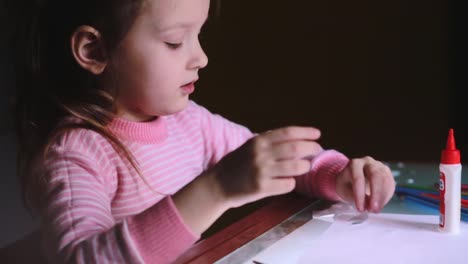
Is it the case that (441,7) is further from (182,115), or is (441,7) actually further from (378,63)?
(182,115)

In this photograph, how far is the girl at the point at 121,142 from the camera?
41 cm

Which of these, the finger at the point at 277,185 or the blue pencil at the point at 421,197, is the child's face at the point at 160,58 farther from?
the blue pencil at the point at 421,197

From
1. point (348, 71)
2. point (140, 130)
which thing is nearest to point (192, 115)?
point (140, 130)

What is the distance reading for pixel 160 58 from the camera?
1.53 ft

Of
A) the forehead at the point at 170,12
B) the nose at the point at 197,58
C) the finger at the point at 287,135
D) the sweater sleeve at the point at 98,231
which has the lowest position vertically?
the sweater sleeve at the point at 98,231

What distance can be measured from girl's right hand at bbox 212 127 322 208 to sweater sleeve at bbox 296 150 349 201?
211mm

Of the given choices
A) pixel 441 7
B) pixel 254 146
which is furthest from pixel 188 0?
pixel 441 7

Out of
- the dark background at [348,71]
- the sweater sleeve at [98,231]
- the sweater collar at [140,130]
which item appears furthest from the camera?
the dark background at [348,71]

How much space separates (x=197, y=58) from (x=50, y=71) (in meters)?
0.13

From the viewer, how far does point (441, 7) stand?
0.78m

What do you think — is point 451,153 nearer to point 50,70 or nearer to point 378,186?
point 378,186

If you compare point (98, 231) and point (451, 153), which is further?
point (451, 153)

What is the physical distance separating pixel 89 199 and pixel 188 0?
0.19 m

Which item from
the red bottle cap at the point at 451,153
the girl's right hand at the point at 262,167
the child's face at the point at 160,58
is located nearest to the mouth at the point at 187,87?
Answer: the child's face at the point at 160,58
